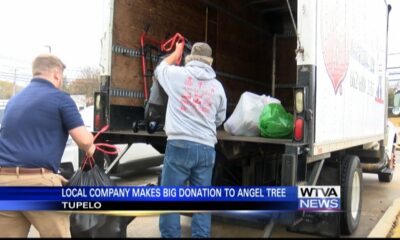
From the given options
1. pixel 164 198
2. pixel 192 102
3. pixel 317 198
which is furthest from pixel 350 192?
pixel 164 198

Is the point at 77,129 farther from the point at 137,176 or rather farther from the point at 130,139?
the point at 137,176

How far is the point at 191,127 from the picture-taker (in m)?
3.60

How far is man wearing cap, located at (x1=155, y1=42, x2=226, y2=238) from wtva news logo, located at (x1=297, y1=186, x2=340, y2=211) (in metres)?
0.80

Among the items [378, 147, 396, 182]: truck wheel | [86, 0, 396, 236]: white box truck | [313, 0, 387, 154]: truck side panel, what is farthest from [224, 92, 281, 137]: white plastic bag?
[378, 147, 396, 182]: truck wheel

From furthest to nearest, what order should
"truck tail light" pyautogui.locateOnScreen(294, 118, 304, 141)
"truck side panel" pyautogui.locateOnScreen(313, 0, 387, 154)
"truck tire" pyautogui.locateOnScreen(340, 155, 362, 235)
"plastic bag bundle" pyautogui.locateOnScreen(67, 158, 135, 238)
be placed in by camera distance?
"truck tire" pyautogui.locateOnScreen(340, 155, 362, 235) → "truck side panel" pyautogui.locateOnScreen(313, 0, 387, 154) → "truck tail light" pyautogui.locateOnScreen(294, 118, 304, 141) → "plastic bag bundle" pyautogui.locateOnScreen(67, 158, 135, 238)

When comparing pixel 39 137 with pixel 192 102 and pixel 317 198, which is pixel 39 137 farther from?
pixel 317 198

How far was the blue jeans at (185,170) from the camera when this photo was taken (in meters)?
3.54

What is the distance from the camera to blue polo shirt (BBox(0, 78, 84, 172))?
2.89 meters

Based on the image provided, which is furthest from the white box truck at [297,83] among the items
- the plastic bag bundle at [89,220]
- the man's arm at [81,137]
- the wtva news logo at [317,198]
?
the man's arm at [81,137]

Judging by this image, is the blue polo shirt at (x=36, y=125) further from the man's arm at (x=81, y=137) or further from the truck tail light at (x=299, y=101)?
the truck tail light at (x=299, y=101)

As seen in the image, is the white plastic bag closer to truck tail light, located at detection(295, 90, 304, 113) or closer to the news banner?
truck tail light, located at detection(295, 90, 304, 113)

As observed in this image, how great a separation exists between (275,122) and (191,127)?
952 mm

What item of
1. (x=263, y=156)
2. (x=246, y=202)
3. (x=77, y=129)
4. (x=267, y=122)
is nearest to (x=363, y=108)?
(x=263, y=156)

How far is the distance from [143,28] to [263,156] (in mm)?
2134
